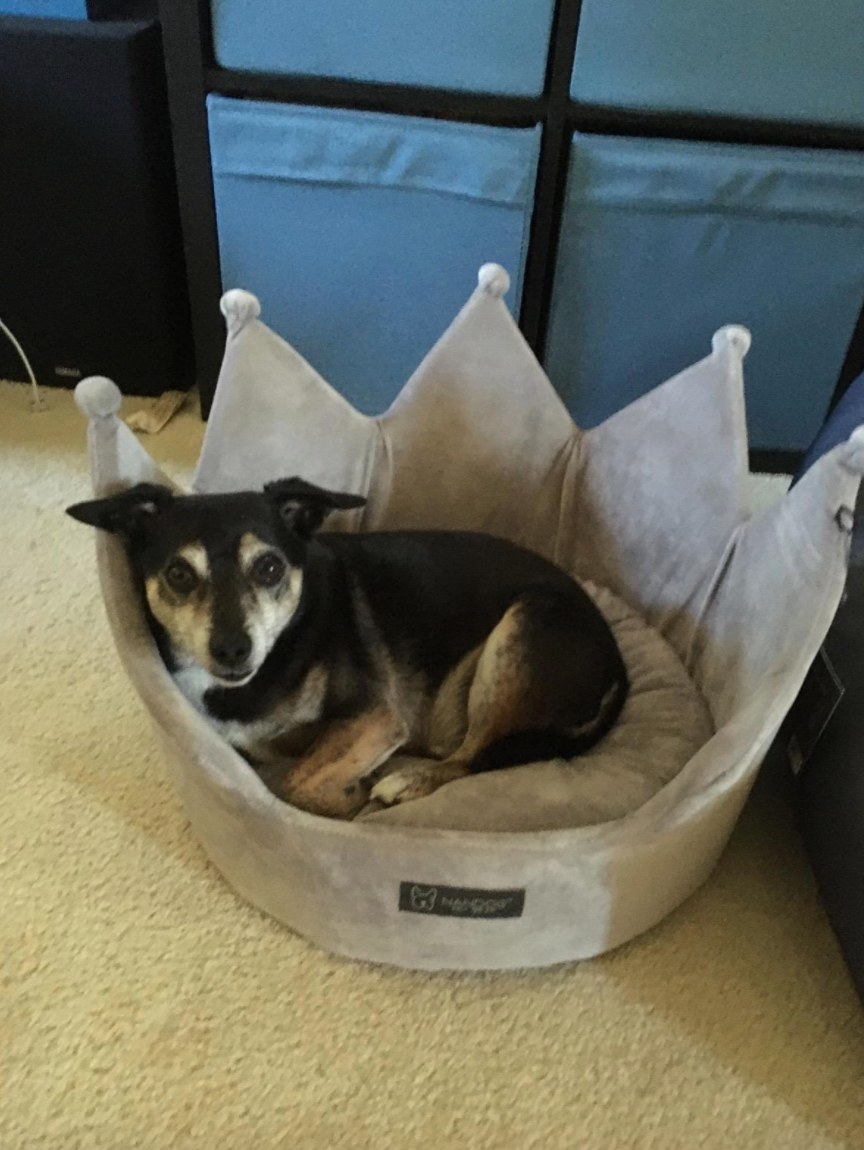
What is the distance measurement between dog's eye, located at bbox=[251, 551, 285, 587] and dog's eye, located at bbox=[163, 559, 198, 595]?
8 centimetres

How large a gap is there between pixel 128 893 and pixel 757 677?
3.20ft

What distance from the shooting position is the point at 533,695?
1501 mm

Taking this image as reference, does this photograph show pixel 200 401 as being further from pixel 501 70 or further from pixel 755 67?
pixel 755 67

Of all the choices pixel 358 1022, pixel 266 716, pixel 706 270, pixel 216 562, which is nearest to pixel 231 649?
pixel 216 562

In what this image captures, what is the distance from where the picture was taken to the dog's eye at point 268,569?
4.38 ft

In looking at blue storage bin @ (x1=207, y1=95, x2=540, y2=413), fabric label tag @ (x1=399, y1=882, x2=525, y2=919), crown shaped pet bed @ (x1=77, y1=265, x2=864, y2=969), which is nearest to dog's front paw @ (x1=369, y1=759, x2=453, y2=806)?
crown shaped pet bed @ (x1=77, y1=265, x2=864, y2=969)

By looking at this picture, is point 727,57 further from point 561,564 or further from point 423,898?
point 423,898

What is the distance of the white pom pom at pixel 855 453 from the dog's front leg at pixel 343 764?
0.76 meters

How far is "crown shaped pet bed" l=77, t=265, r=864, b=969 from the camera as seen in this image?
1248 mm

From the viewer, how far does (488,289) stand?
1.74m

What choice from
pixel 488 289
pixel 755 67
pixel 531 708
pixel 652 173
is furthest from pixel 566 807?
pixel 755 67

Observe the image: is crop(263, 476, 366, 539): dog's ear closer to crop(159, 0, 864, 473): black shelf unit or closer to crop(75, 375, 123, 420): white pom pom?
crop(75, 375, 123, 420): white pom pom

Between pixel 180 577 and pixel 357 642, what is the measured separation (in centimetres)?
34

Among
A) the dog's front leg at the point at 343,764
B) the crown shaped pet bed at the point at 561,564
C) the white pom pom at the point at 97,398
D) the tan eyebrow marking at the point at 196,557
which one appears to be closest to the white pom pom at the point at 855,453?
the crown shaped pet bed at the point at 561,564
